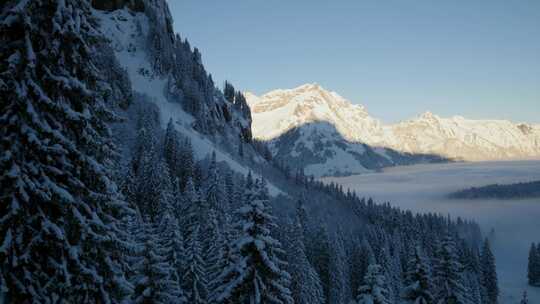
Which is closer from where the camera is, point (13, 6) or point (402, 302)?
point (13, 6)

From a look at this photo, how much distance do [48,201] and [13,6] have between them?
5.41 meters

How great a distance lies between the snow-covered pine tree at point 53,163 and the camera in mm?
9516

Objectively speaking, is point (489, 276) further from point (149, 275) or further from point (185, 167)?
point (149, 275)

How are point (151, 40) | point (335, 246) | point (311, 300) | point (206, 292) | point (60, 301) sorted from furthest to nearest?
point (151, 40), point (335, 246), point (311, 300), point (206, 292), point (60, 301)

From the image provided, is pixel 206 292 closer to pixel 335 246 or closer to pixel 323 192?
pixel 335 246

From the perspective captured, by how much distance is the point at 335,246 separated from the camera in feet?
215

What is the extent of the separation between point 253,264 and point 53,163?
945cm

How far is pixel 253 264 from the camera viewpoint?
16688mm

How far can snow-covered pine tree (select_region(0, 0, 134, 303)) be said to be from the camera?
9516 millimetres

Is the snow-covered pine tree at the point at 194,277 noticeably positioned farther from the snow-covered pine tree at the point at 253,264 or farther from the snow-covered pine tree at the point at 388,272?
the snow-covered pine tree at the point at 388,272

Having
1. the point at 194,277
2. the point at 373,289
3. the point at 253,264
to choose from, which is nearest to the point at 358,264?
the point at 194,277

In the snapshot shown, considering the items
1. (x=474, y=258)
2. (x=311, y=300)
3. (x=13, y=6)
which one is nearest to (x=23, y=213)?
(x=13, y=6)

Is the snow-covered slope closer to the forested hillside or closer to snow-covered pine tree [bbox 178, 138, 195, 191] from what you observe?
snow-covered pine tree [bbox 178, 138, 195, 191]

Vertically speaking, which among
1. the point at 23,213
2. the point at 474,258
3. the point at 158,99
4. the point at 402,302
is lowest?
the point at 474,258
